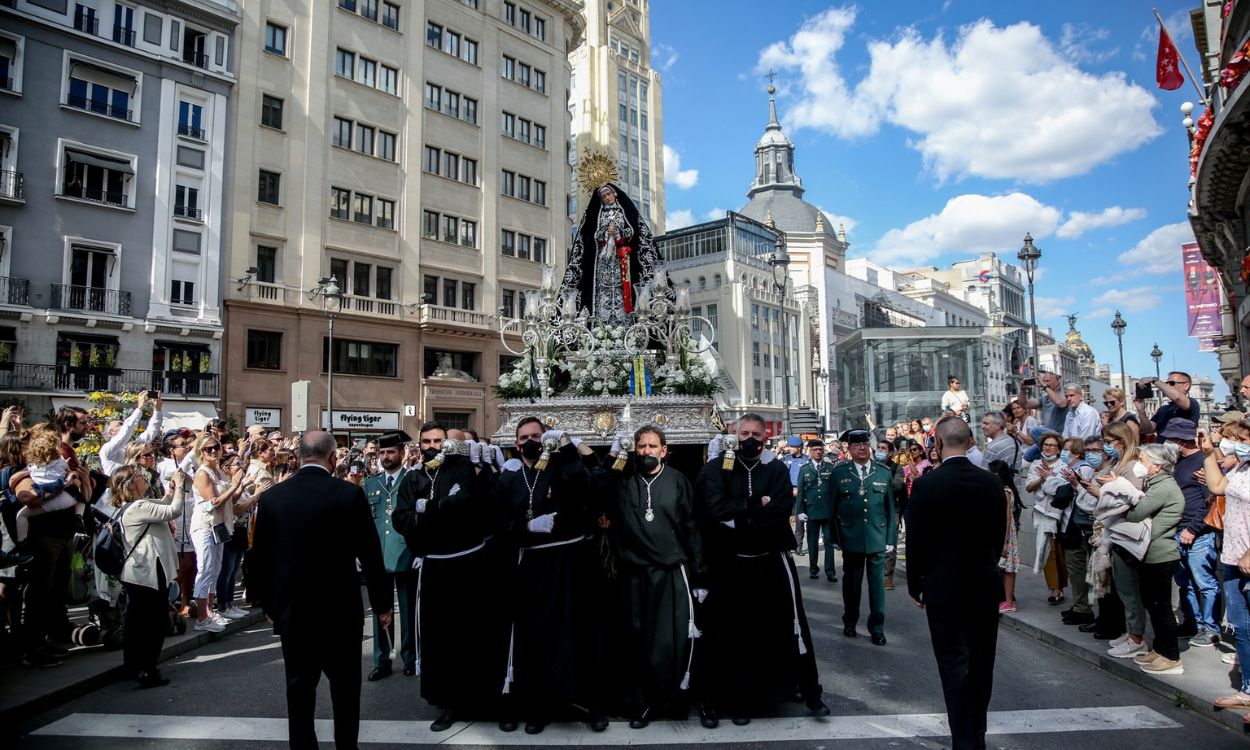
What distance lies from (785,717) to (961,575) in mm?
1962

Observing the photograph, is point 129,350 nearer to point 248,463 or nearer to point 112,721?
point 248,463

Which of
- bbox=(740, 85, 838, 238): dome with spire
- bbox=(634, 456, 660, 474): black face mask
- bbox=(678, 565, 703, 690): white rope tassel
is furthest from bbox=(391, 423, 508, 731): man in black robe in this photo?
bbox=(740, 85, 838, 238): dome with spire

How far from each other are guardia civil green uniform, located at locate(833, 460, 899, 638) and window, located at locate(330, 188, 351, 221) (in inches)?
1168

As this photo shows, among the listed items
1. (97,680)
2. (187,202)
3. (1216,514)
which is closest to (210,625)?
(97,680)

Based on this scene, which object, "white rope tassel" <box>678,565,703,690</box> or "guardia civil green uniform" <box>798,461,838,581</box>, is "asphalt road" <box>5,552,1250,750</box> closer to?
"white rope tassel" <box>678,565,703,690</box>

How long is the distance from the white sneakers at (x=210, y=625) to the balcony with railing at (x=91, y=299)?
911 inches

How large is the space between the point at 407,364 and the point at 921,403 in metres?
28.1

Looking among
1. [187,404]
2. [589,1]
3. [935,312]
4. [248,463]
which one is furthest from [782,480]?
[935,312]

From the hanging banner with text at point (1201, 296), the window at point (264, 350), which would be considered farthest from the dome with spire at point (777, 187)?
the window at point (264, 350)

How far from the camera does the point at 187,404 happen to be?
28562 mm

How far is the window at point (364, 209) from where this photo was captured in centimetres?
3447

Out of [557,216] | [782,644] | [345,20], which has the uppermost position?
[345,20]

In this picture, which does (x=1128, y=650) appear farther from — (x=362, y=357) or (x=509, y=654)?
(x=362, y=357)

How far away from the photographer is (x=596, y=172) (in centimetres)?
1683
